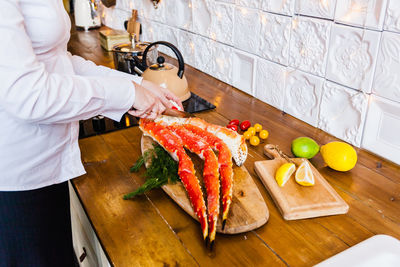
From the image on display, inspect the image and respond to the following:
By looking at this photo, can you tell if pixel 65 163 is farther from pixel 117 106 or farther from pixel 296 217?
pixel 296 217

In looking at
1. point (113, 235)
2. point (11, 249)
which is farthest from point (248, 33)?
point (11, 249)

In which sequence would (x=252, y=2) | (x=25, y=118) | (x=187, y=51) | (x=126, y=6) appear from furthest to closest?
(x=126, y=6)
(x=187, y=51)
(x=252, y=2)
(x=25, y=118)

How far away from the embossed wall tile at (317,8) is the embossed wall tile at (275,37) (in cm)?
6

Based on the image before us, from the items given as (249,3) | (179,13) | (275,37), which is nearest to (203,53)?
(179,13)

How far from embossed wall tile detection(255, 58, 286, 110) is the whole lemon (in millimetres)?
399

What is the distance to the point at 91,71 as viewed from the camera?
3.06ft

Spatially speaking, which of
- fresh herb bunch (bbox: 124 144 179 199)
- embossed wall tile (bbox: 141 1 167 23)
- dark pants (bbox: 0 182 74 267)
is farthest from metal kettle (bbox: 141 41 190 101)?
embossed wall tile (bbox: 141 1 167 23)

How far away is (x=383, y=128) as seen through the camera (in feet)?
3.25

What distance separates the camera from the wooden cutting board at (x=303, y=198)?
0.78 metres

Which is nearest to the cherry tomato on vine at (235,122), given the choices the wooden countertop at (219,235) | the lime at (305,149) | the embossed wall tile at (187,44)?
the wooden countertop at (219,235)

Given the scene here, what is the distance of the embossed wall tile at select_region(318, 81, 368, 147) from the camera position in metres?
1.03

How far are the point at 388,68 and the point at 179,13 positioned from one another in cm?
122

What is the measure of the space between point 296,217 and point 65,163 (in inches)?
21.1

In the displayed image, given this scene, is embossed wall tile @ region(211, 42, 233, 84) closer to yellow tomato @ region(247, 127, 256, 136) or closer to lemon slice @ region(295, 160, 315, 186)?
yellow tomato @ region(247, 127, 256, 136)
